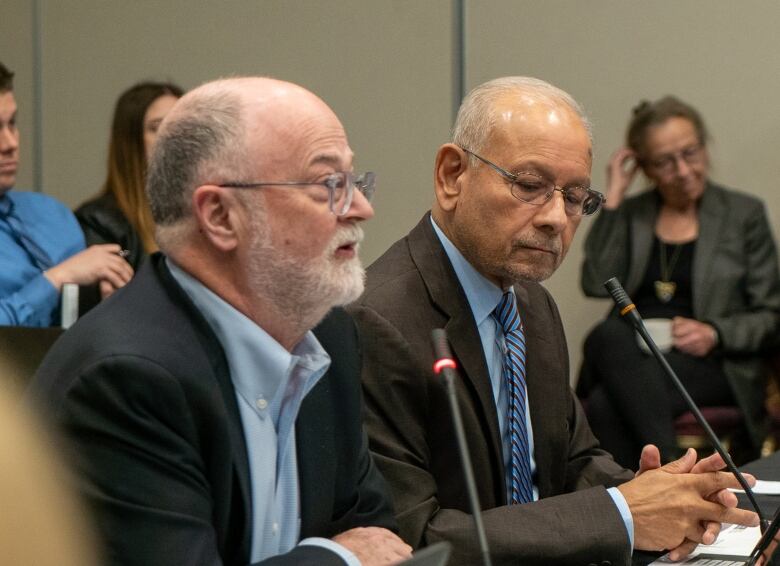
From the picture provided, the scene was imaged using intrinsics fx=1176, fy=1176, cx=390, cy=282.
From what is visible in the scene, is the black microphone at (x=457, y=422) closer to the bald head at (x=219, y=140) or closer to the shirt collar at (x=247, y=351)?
the shirt collar at (x=247, y=351)

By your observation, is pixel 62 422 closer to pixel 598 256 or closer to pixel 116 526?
pixel 116 526

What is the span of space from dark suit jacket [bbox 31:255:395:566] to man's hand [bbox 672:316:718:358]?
276 centimetres

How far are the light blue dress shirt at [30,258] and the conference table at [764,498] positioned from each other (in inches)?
79.4

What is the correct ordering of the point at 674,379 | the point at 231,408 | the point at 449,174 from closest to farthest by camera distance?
1. the point at 231,408
2. the point at 674,379
3. the point at 449,174

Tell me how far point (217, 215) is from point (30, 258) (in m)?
2.18

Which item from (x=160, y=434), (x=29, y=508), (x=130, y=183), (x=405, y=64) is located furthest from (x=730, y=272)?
(x=29, y=508)

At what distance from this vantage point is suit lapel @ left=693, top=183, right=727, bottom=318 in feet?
14.3

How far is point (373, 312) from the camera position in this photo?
2.04 m

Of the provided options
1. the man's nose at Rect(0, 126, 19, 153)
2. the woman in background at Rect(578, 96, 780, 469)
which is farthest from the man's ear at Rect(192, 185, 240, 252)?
the woman in background at Rect(578, 96, 780, 469)

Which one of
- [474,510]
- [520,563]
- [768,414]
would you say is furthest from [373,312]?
[768,414]

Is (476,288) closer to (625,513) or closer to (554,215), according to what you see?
(554,215)

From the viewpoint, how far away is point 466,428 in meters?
2.04

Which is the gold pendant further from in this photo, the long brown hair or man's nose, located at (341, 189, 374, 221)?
man's nose, located at (341, 189, 374, 221)

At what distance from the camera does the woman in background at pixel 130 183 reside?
402 cm
